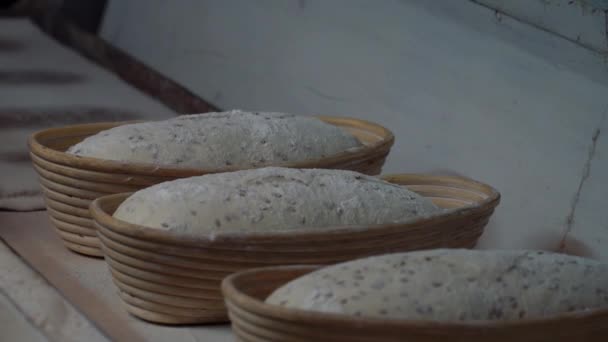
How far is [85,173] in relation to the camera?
4.48 ft

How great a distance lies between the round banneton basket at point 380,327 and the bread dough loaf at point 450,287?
3cm

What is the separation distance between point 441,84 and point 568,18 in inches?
12.5

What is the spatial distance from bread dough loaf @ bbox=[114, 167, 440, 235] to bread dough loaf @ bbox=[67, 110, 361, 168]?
0.14 m

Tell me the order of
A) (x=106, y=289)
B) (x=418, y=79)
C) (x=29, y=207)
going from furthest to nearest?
1. (x=418, y=79)
2. (x=29, y=207)
3. (x=106, y=289)

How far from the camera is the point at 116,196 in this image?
1271 mm

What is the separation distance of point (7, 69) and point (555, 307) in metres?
1.84

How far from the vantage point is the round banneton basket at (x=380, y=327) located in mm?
909

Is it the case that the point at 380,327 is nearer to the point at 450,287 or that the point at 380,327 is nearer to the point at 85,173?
the point at 450,287

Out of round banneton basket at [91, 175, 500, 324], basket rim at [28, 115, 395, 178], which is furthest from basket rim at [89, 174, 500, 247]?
Result: basket rim at [28, 115, 395, 178]

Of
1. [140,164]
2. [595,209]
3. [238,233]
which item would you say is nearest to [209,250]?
[238,233]

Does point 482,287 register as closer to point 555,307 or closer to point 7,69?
point 555,307

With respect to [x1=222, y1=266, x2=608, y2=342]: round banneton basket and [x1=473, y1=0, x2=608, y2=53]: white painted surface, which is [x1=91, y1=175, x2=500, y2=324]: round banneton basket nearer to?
[x1=222, y1=266, x2=608, y2=342]: round banneton basket

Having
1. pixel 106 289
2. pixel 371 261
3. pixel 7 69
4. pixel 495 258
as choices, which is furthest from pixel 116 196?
pixel 7 69

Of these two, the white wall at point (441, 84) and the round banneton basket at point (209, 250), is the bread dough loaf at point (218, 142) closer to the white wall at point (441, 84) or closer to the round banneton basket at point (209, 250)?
the round banneton basket at point (209, 250)
